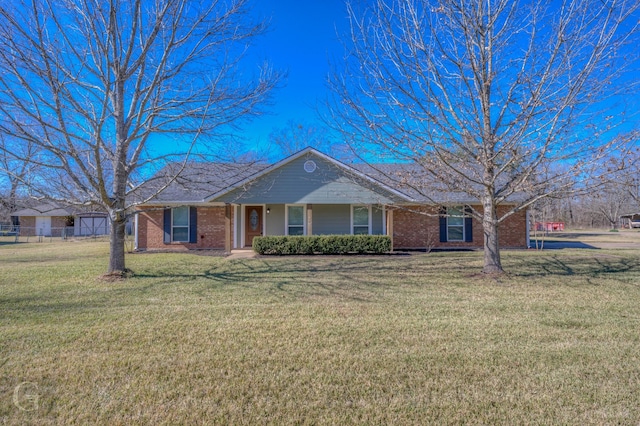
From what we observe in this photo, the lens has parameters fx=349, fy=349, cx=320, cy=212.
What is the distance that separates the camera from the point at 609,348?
402 centimetres

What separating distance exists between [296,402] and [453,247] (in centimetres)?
1421

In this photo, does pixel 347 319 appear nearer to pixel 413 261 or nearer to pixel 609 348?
pixel 609 348

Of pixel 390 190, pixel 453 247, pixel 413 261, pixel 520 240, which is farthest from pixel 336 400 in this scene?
pixel 520 240

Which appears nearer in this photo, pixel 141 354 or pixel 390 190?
pixel 141 354

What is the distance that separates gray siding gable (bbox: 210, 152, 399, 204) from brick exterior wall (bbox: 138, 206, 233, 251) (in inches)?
81.5

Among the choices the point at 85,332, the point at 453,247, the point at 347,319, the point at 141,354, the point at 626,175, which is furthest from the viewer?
the point at 453,247

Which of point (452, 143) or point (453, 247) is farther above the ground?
point (452, 143)

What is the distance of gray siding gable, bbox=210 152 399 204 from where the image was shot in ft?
47.1

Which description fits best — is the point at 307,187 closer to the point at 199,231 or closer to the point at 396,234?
the point at 396,234

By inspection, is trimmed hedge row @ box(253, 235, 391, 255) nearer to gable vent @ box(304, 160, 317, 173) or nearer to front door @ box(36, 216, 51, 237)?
gable vent @ box(304, 160, 317, 173)

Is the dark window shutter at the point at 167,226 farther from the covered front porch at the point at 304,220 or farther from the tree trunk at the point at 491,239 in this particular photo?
the tree trunk at the point at 491,239

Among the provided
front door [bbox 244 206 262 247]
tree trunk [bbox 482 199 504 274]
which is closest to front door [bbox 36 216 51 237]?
front door [bbox 244 206 262 247]

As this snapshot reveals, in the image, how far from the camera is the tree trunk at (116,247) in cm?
850

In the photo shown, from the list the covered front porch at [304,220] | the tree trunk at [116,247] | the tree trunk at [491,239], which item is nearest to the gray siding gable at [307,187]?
the covered front porch at [304,220]
